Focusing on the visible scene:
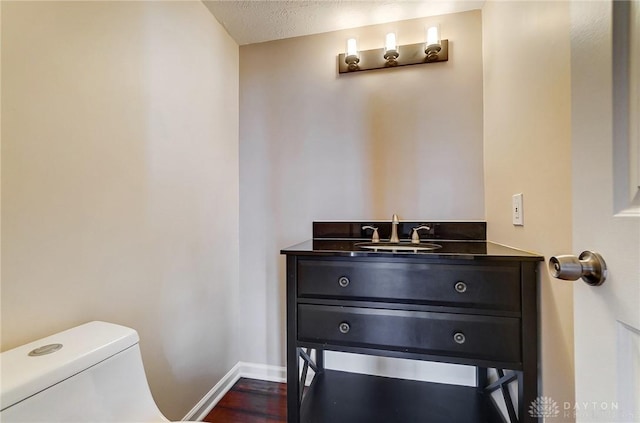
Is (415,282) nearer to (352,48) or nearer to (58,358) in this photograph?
(58,358)

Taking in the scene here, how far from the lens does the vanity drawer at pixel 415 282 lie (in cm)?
103

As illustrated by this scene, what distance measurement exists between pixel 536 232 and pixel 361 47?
1.41 m

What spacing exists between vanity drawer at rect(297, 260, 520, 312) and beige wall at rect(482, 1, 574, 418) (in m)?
0.12

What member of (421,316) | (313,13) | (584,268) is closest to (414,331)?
(421,316)

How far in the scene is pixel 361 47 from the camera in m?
1.75

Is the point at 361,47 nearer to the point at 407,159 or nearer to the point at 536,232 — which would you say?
the point at 407,159

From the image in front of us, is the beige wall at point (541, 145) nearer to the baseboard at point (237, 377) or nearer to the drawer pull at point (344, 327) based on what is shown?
the drawer pull at point (344, 327)

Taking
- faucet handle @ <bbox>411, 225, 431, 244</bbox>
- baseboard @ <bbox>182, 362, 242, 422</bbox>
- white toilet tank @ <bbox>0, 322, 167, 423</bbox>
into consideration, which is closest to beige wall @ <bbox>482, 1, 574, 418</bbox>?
faucet handle @ <bbox>411, 225, 431, 244</bbox>

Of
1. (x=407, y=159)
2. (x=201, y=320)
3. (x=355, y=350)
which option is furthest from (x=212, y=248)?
(x=407, y=159)

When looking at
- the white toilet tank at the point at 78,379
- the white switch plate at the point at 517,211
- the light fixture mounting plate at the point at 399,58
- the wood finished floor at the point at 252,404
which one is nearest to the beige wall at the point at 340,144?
the light fixture mounting plate at the point at 399,58

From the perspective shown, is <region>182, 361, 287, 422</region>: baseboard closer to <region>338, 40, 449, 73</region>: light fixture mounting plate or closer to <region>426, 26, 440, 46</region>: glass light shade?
<region>338, 40, 449, 73</region>: light fixture mounting plate

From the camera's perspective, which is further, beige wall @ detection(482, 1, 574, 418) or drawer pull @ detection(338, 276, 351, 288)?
drawer pull @ detection(338, 276, 351, 288)

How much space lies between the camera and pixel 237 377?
183 cm

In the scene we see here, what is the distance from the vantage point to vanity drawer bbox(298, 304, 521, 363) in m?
1.02
